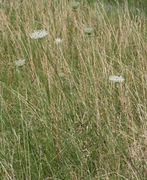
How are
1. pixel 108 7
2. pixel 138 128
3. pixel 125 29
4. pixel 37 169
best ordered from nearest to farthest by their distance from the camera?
pixel 37 169
pixel 138 128
pixel 125 29
pixel 108 7

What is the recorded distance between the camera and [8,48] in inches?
149

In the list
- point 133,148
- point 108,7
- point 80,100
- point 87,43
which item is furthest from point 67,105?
point 108,7

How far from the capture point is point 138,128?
2.53 m

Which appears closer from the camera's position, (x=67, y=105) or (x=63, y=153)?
(x=63, y=153)

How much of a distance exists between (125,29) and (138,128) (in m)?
1.67

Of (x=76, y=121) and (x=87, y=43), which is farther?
(x=87, y=43)

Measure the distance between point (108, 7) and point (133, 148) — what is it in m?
4.36

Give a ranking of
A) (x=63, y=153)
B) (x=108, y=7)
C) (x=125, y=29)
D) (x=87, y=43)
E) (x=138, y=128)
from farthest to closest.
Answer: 1. (x=108, y=7)
2. (x=125, y=29)
3. (x=87, y=43)
4. (x=138, y=128)
5. (x=63, y=153)

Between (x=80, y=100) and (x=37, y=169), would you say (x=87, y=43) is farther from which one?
(x=37, y=169)

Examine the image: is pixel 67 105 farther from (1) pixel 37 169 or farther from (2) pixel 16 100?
(1) pixel 37 169

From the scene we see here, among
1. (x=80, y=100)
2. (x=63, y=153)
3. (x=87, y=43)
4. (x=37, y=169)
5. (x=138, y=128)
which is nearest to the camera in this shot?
(x=37, y=169)

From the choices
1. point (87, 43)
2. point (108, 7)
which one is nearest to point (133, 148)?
point (87, 43)

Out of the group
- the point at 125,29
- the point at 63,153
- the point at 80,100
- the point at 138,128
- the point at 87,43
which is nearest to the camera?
the point at 63,153

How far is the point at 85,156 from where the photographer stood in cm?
226
